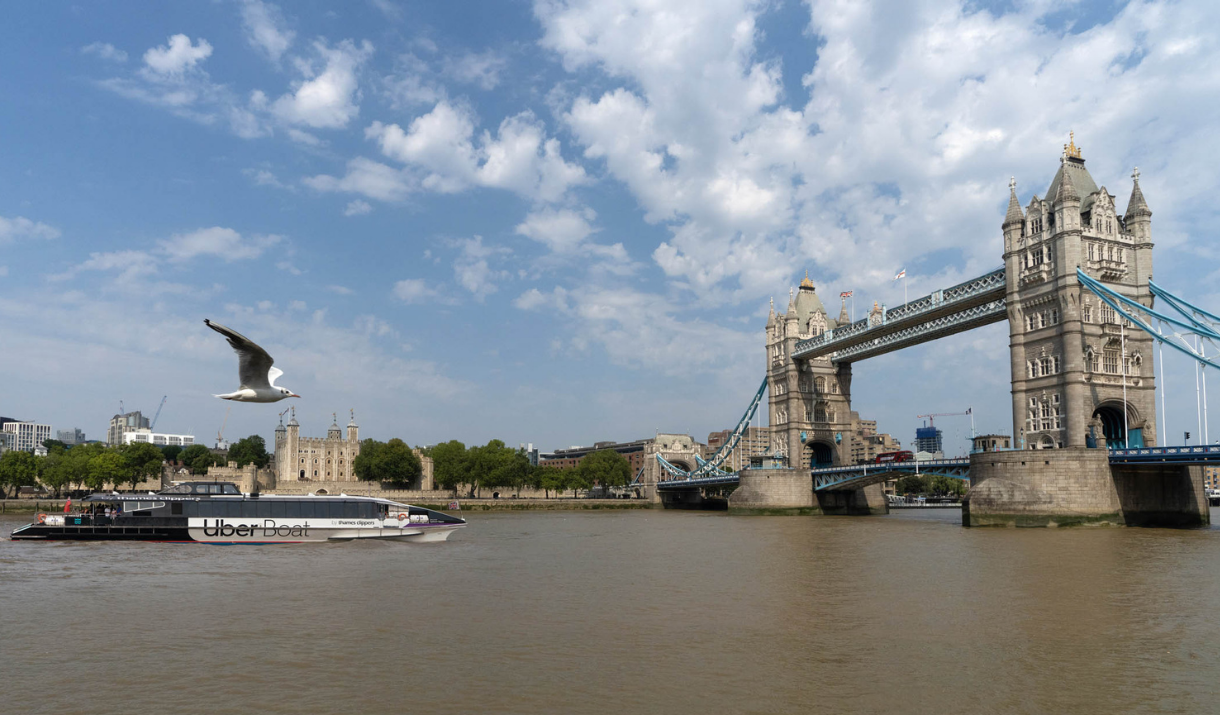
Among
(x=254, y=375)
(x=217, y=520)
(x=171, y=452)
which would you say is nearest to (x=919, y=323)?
(x=217, y=520)

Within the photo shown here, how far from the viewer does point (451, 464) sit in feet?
307

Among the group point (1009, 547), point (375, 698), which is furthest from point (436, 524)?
point (375, 698)

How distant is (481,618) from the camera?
16.3 metres

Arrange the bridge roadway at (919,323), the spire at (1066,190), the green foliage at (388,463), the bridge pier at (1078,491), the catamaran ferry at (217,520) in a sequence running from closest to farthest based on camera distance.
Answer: the catamaran ferry at (217,520) → the bridge pier at (1078,491) → the spire at (1066,190) → the bridge roadway at (919,323) → the green foliage at (388,463)

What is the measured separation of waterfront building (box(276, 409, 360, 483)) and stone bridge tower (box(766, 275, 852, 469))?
64.3 meters

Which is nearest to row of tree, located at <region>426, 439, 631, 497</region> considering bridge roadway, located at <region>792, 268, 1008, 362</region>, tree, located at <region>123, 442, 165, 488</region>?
tree, located at <region>123, 442, 165, 488</region>

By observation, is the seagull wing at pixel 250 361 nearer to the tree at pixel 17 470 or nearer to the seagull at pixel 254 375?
the seagull at pixel 254 375

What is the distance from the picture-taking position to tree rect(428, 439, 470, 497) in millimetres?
92250

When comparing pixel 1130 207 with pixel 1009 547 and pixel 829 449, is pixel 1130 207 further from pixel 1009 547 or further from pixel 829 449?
pixel 829 449

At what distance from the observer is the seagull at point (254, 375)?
1223 cm

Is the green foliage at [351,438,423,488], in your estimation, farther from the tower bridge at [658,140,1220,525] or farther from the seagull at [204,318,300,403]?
the seagull at [204,318,300,403]

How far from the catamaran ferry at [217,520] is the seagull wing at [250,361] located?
74.8 feet

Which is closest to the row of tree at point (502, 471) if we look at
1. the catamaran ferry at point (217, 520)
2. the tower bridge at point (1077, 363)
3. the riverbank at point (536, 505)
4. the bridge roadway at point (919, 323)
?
the riverbank at point (536, 505)

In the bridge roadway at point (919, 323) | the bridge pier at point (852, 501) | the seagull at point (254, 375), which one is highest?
the bridge roadway at point (919, 323)
